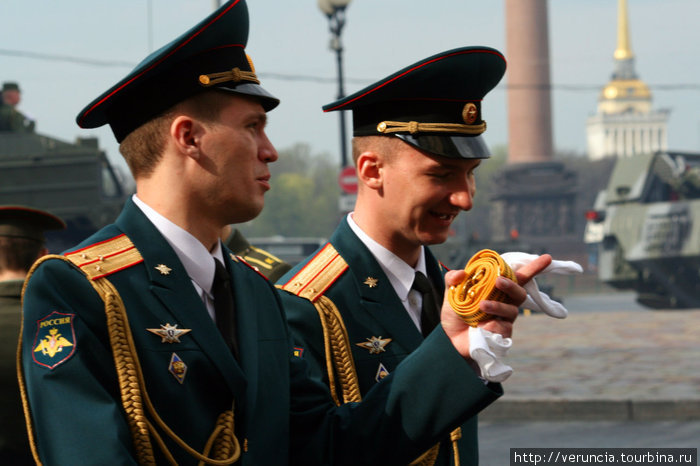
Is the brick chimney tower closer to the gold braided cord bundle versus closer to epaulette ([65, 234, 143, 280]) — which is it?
epaulette ([65, 234, 143, 280])

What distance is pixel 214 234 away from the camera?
2.32 meters

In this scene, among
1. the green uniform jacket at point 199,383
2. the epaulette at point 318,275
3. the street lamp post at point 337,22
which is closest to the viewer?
the green uniform jacket at point 199,383

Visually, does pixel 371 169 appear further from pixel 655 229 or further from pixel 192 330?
pixel 655 229

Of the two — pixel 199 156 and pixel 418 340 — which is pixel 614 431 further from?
pixel 199 156

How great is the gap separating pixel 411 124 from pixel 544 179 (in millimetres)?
66788

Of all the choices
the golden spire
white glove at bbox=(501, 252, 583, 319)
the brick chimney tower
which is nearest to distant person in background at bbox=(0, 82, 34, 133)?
white glove at bbox=(501, 252, 583, 319)

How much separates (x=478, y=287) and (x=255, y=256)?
3.67 m

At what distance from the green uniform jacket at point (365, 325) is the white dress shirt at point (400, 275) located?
0.02m

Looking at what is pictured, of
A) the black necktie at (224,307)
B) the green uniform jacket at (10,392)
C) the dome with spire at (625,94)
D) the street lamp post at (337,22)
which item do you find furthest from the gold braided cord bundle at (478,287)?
the dome with spire at (625,94)

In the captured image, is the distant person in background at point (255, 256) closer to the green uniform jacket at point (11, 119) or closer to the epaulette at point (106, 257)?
the epaulette at point (106, 257)

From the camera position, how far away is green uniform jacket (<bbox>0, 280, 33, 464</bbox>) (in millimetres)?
3777

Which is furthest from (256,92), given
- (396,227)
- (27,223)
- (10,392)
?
(27,223)

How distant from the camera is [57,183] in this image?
20656 mm

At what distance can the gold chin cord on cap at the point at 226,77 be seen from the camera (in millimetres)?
2291
